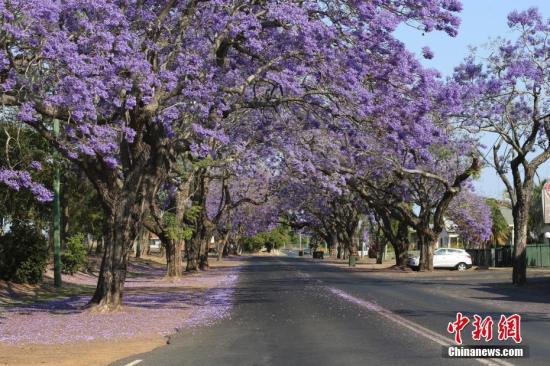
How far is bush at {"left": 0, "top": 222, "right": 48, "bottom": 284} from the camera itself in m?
25.4

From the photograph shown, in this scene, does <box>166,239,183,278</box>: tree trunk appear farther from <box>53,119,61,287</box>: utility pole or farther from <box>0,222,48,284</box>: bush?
<box>0,222,48,284</box>: bush

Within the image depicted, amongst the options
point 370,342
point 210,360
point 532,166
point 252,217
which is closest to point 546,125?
point 532,166

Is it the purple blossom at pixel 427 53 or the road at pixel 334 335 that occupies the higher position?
the purple blossom at pixel 427 53

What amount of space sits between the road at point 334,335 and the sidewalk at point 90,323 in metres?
0.68

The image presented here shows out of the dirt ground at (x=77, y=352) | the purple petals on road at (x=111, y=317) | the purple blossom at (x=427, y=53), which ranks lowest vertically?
the dirt ground at (x=77, y=352)

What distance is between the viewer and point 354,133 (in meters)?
20.9

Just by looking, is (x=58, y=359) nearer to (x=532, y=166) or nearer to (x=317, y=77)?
(x=317, y=77)

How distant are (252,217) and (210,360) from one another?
6510cm

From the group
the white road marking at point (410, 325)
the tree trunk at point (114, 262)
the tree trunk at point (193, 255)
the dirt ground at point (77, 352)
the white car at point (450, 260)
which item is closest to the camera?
the white road marking at point (410, 325)

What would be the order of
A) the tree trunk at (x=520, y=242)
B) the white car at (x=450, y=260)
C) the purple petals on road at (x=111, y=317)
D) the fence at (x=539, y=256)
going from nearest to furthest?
the purple petals on road at (x=111, y=317) < the tree trunk at (x=520, y=242) < the white car at (x=450, y=260) < the fence at (x=539, y=256)

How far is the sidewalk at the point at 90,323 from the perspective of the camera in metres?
11.7

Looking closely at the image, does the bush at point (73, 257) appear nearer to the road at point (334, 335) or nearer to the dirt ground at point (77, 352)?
the road at point (334, 335)

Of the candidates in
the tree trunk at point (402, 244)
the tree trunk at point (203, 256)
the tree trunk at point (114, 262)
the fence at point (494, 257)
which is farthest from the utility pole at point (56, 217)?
the fence at point (494, 257)

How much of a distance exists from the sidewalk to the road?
685 millimetres
